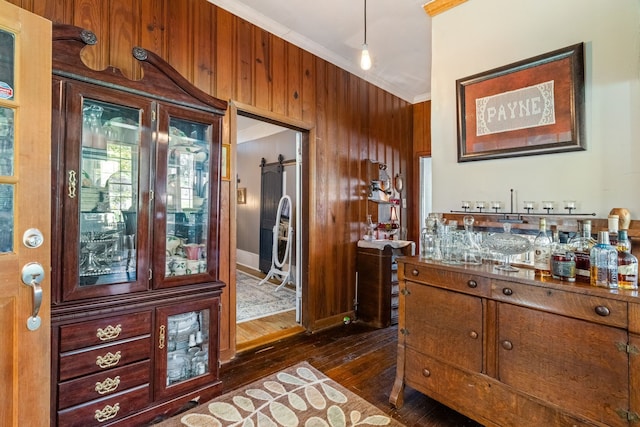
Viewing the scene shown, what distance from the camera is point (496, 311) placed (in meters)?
1.62

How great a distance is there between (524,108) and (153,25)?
2659mm

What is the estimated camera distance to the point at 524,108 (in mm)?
1972

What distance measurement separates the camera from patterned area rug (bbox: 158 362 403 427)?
184cm

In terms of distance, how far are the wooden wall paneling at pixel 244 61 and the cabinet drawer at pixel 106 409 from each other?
227cm

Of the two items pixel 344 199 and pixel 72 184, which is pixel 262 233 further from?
pixel 72 184

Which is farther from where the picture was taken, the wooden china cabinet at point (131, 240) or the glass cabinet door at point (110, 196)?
the glass cabinet door at point (110, 196)

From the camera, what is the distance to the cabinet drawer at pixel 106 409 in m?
1.55

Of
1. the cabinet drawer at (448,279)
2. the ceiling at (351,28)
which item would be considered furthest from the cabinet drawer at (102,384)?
the ceiling at (351,28)

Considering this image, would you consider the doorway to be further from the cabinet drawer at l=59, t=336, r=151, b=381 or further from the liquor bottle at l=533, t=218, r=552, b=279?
the liquor bottle at l=533, t=218, r=552, b=279

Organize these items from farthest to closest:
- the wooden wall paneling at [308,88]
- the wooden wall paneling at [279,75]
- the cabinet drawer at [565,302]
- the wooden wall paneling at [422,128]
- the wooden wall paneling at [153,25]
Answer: the wooden wall paneling at [422,128] < the wooden wall paneling at [308,88] < the wooden wall paneling at [279,75] < the wooden wall paneling at [153,25] < the cabinet drawer at [565,302]

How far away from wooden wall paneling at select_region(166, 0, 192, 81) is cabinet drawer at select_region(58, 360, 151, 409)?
2074mm

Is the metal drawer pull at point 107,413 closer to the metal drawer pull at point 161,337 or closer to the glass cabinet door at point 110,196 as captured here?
the metal drawer pull at point 161,337

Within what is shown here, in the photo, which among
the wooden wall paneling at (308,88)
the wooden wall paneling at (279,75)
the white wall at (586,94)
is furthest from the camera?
the wooden wall paneling at (308,88)

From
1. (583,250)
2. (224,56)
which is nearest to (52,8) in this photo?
(224,56)
